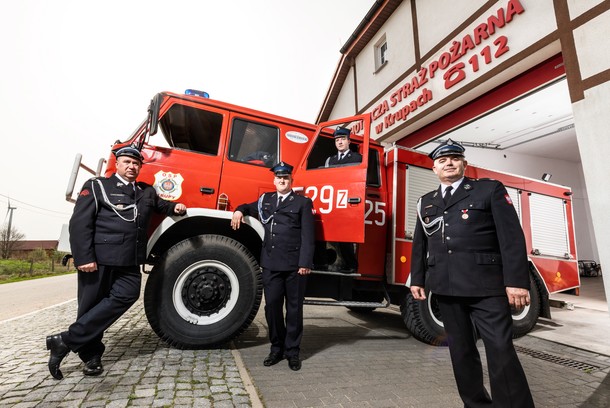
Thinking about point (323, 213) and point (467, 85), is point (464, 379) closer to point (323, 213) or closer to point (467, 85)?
point (323, 213)

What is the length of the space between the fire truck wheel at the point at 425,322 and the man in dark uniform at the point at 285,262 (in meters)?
1.74

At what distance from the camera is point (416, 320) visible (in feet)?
13.1

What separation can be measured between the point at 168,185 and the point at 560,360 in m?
4.83

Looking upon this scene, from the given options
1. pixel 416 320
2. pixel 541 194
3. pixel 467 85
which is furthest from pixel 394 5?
pixel 416 320

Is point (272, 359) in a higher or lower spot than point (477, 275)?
lower

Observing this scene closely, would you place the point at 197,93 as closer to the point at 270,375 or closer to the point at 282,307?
the point at 282,307

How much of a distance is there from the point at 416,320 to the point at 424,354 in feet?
1.53

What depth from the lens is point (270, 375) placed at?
2656 millimetres

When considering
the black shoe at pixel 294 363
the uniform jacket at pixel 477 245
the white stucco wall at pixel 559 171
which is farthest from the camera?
the white stucco wall at pixel 559 171

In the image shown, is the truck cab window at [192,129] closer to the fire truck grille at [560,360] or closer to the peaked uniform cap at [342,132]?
the peaked uniform cap at [342,132]

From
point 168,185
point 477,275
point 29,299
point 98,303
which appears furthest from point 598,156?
point 29,299

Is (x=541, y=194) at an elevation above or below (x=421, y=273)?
above

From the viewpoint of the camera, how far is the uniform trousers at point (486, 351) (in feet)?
5.73

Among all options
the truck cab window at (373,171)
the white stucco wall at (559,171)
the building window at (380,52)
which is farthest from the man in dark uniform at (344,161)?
the white stucco wall at (559,171)
